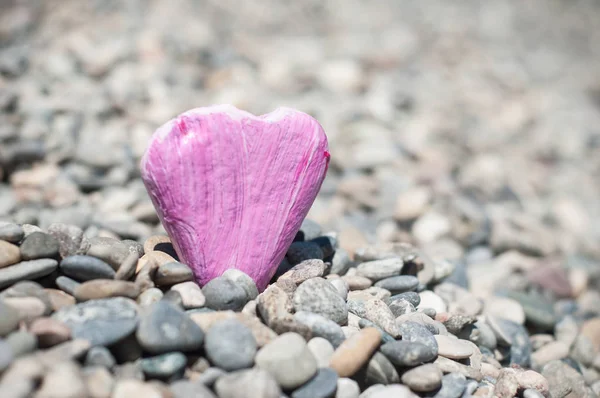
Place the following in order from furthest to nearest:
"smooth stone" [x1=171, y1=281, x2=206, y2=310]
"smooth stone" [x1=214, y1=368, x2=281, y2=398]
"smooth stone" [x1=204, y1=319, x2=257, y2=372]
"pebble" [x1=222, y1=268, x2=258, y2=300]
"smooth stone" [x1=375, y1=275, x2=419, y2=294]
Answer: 1. "smooth stone" [x1=375, y1=275, x2=419, y2=294]
2. "pebble" [x1=222, y1=268, x2=258, y2=300]
3. "smooth stone" [x1=171, y1=281, x2=206, y2=310]
4. "smooth stone" [x1=204, y1=319, x2=257, y2=372]
5. "smooth stone" [x1=214, y1=368, x2=281, y2=398]

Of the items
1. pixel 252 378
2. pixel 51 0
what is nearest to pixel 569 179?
pixel 252 378

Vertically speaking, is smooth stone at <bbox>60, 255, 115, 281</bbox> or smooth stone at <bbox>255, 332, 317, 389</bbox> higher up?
smooth stone at <bbox>60, 255, 115, 281</bbox>

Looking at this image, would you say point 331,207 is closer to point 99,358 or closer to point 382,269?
point 382,269

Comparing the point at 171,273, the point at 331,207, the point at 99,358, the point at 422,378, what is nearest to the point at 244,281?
the point at 171,273

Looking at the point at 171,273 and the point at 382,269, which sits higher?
the point at 171,273

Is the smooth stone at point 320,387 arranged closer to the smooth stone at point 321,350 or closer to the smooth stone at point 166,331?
the smooth stone at point 321,350

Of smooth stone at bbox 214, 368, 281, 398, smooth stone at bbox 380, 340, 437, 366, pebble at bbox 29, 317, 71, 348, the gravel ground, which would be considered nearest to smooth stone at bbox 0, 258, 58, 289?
the gravel ground

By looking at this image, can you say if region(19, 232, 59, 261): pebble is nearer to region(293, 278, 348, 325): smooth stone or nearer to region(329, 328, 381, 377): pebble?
region(293, 278, 348, 325): smooth stone
